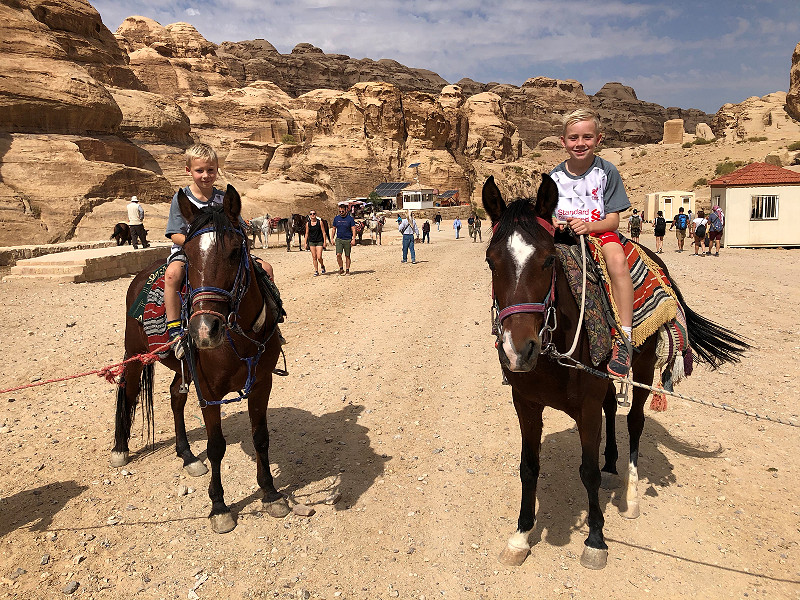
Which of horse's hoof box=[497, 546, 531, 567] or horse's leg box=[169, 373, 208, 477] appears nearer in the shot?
horse's hoof box=[497, 546, 531, 567]

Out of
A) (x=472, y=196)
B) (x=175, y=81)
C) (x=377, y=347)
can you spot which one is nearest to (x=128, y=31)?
(x=175, y=81)

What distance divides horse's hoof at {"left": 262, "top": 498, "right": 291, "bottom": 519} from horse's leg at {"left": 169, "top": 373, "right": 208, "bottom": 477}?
996 mm

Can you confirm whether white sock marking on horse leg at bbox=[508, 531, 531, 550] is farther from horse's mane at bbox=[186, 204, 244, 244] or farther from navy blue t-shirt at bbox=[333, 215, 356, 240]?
navy blue t-shirt at bbox=[333, 215, 356, 240]

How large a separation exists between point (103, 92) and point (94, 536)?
92.4ft

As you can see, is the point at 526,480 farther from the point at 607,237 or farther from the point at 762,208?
the point at 762,208

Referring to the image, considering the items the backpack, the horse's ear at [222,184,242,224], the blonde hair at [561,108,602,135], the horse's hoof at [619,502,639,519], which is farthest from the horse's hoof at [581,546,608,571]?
the backpack

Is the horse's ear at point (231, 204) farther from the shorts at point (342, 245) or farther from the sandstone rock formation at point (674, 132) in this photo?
the sandstone rock formation at point (674, 132)

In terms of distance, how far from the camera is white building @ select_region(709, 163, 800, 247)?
75.2 ft

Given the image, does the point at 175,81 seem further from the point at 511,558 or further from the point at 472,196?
the point at 511,558

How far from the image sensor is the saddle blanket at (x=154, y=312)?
4.42m

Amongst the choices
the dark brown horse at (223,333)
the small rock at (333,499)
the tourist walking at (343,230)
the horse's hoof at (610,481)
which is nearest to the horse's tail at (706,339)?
the horse's hoof at (610,481)

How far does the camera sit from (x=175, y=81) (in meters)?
68.4

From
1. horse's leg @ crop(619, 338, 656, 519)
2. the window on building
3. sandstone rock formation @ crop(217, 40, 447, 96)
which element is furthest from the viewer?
sandstone rock formation @ crop(217, 40, 447, 96)

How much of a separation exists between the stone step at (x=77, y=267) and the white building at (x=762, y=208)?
83.0ft
